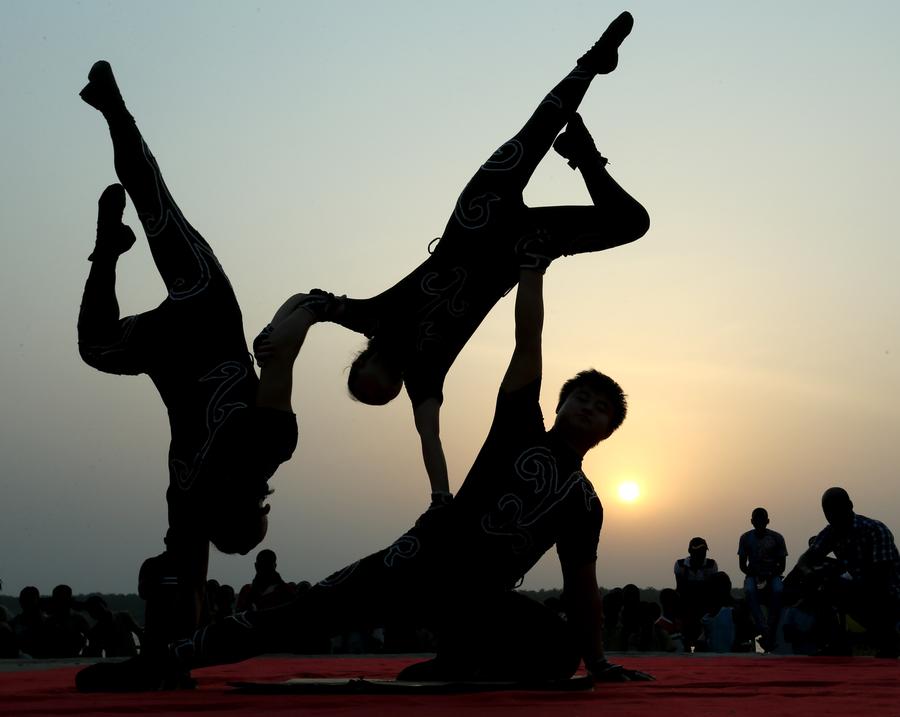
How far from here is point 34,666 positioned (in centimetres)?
548

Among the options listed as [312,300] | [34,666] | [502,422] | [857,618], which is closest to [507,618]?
[502,422]

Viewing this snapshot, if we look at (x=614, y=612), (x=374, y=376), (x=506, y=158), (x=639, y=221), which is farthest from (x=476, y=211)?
(x=614, y=612)

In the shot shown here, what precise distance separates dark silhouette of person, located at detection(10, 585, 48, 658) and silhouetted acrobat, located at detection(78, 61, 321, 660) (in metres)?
4.09

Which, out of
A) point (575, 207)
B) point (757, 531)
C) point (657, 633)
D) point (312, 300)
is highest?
point (575, 207)

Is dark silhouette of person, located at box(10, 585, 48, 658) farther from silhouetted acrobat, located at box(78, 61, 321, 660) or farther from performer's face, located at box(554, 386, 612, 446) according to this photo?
performer's face, located at box(554, 386, 612, 446)

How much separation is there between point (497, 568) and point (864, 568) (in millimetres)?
3946

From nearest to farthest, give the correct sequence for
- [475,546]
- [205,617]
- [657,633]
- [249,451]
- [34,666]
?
1. [475,546]
2. [249,451]
3. [205,617]
4. [34,666]
5. [657,633]

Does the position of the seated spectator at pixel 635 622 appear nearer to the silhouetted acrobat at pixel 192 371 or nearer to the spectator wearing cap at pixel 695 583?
the spectator wearing cap at pixel 695 583

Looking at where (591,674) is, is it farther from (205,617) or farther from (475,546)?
(205,617)

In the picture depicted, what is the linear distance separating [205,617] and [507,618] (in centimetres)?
99

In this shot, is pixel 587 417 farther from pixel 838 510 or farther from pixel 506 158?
pixel 838 510

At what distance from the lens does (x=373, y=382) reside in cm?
388

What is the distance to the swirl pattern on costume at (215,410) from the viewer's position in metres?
3.39

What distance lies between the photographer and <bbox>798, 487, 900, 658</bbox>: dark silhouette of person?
629 centimetres
